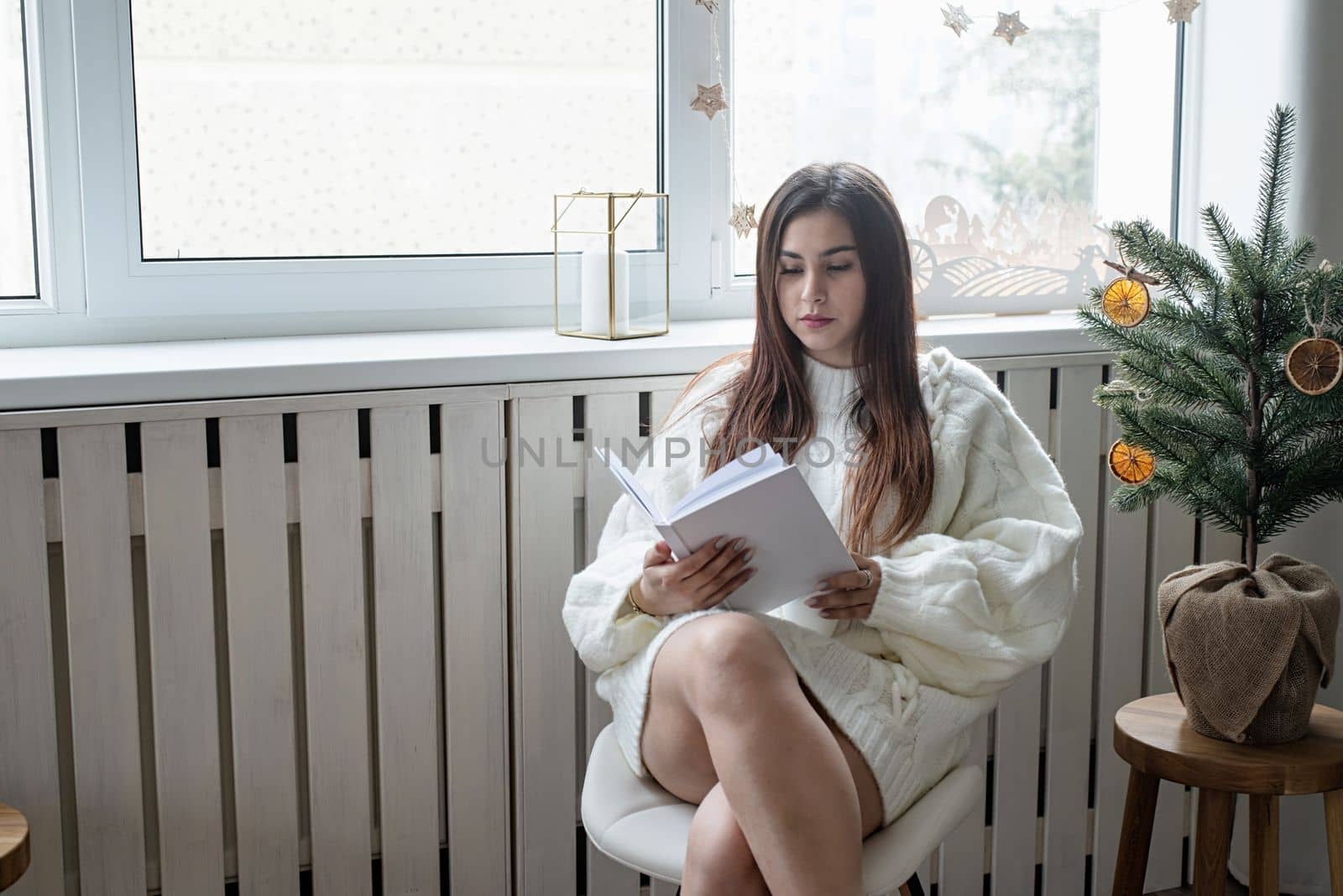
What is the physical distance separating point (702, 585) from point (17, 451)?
0.78m

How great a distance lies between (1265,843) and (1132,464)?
517 mm

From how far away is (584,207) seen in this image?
1.94m

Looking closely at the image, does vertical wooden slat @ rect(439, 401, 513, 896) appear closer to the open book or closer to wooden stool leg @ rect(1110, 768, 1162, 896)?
the open book

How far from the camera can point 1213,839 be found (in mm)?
1692

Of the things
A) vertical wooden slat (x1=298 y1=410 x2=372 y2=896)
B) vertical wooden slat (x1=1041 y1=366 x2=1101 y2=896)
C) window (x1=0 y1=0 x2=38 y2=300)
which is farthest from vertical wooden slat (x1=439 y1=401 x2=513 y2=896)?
vertical wooden slat (x1=1041 y1=366 x2=1101 y2=896)

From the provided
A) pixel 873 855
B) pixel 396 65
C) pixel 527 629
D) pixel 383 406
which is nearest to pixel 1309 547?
pixel 873 855

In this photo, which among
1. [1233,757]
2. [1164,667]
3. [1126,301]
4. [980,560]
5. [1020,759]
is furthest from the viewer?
[1164,667]

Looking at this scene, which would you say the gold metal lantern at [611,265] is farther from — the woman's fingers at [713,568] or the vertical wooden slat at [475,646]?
the woman's fingers at [713,568]

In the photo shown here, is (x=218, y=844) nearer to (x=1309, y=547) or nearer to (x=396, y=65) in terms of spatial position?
(x=396, y=65)

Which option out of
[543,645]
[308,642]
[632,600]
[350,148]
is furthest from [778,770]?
[350,148]

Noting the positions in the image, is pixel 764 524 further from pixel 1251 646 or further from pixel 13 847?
pixel 13 847

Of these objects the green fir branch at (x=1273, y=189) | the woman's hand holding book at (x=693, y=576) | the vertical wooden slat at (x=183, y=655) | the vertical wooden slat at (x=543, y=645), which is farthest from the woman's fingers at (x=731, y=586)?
the green fir branch at (x=1273, y=189)

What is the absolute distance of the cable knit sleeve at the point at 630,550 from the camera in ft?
5.03

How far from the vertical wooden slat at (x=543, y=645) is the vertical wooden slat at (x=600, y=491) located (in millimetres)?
26
